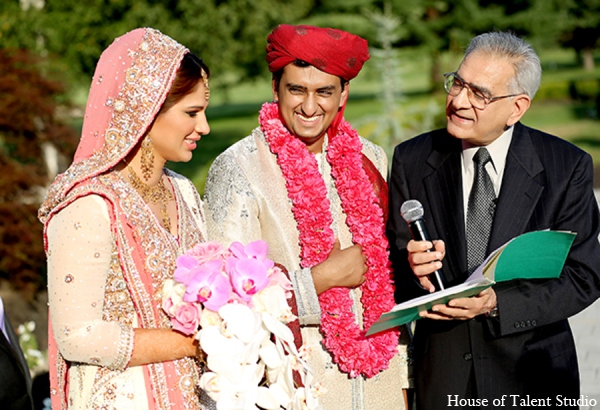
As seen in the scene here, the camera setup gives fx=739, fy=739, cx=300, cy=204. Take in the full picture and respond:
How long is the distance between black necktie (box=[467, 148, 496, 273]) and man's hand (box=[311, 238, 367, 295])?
524 mm

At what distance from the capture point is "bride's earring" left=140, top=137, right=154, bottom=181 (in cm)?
311

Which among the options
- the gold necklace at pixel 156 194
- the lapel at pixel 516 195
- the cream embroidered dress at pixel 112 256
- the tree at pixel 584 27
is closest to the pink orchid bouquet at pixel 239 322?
the cream embroidered dress at pixel 112 256

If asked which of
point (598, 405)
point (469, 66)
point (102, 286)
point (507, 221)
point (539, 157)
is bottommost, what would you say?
point (598, 405)

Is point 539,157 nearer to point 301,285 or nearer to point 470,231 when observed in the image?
point 470,231

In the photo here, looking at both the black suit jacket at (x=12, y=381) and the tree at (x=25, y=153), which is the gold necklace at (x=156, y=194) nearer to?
the black suit jacket at (x=12, y=381)

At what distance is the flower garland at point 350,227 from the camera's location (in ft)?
11.7

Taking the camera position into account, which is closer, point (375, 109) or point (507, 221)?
point (507, 221)

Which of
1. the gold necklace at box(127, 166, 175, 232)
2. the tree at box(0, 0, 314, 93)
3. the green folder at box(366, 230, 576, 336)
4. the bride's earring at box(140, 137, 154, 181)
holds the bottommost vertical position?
the green folder at box(366, 230, 576, 336)

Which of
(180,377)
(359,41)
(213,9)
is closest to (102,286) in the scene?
(180,377)

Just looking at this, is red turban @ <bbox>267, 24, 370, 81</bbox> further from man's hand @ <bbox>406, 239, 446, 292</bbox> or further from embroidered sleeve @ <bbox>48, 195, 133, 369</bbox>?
embroidered sleeve @ <bbox>48, 195, 133, 369</bbox>

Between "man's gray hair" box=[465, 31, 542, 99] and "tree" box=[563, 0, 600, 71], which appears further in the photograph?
"tree" box=[563, 0, 600, 71]

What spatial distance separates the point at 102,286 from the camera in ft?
9.23

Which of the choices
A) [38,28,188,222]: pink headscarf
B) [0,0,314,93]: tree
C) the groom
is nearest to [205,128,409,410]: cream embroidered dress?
the groom

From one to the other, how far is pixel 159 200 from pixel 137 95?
0.53 m
